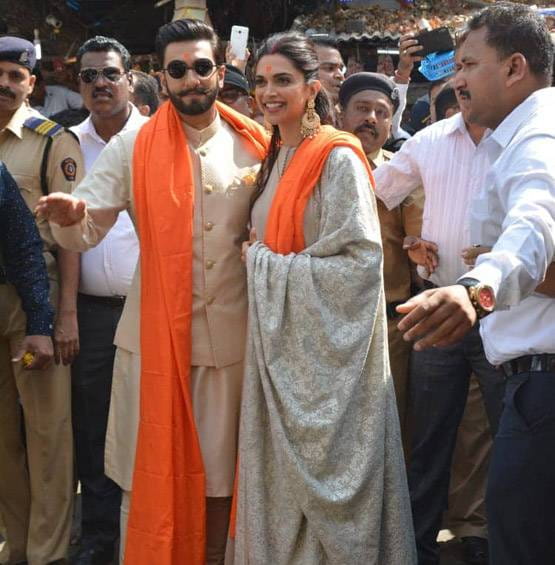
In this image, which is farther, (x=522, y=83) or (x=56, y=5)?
(x=56, y=5)

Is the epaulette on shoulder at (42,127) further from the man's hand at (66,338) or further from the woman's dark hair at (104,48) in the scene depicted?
the man's hand at (66,338)

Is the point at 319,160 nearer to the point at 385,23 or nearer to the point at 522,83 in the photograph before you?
the point at 522,83

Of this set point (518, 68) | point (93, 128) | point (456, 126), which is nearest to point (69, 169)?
point (93, 128)

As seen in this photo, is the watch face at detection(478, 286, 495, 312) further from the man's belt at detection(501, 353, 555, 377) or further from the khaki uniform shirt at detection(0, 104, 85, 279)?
the khaki uniform shirt at detection(0, 104, 85, 279)

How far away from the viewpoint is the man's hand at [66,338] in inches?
147

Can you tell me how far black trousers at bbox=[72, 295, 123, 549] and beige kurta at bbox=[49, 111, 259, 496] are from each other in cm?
71

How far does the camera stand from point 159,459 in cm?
306

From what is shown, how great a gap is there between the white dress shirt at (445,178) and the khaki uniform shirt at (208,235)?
0.80 m

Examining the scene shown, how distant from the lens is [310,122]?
3.08m

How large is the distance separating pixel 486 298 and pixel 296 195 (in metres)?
1.19

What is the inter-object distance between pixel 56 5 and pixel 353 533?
343 inches

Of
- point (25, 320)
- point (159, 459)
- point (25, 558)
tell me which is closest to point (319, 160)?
point (159, 459)

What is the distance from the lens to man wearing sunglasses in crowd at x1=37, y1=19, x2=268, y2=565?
3.07 meters

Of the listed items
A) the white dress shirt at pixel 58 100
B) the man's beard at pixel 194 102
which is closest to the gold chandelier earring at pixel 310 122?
the man's beard at pixel 194 102
